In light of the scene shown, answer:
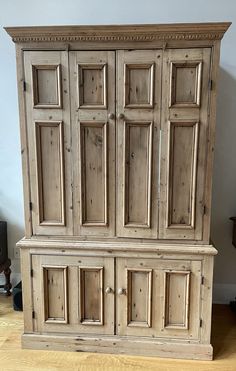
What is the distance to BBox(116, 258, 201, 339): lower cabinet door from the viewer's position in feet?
6.85

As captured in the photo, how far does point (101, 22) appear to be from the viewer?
2.52 meters

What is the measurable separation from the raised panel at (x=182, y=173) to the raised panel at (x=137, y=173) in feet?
0.43

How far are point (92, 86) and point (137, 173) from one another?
22.8 inches

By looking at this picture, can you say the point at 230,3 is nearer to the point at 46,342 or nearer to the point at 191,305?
the point at 191,305

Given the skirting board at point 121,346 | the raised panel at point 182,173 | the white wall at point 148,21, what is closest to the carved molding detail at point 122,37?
the raised panel at point 182,173

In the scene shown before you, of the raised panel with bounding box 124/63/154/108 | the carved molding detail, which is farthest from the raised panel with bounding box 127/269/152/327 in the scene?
the carved molding detail

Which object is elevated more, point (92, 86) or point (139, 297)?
point (92, 86)

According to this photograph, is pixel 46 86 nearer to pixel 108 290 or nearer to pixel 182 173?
pixel 182 173

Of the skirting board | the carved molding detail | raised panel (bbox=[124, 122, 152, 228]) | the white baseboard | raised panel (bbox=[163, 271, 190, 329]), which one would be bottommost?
the skirting board

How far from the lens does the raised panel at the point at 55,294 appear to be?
2.17 metres

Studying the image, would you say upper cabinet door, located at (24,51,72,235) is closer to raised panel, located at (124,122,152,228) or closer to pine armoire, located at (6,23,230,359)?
pine armoire, located at (6,23,230,359)

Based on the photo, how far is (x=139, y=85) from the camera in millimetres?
1942

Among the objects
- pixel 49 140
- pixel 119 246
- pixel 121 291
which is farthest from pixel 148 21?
pixel 121 291

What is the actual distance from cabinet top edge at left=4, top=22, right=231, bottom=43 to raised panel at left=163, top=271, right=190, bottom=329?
1.39 metres
